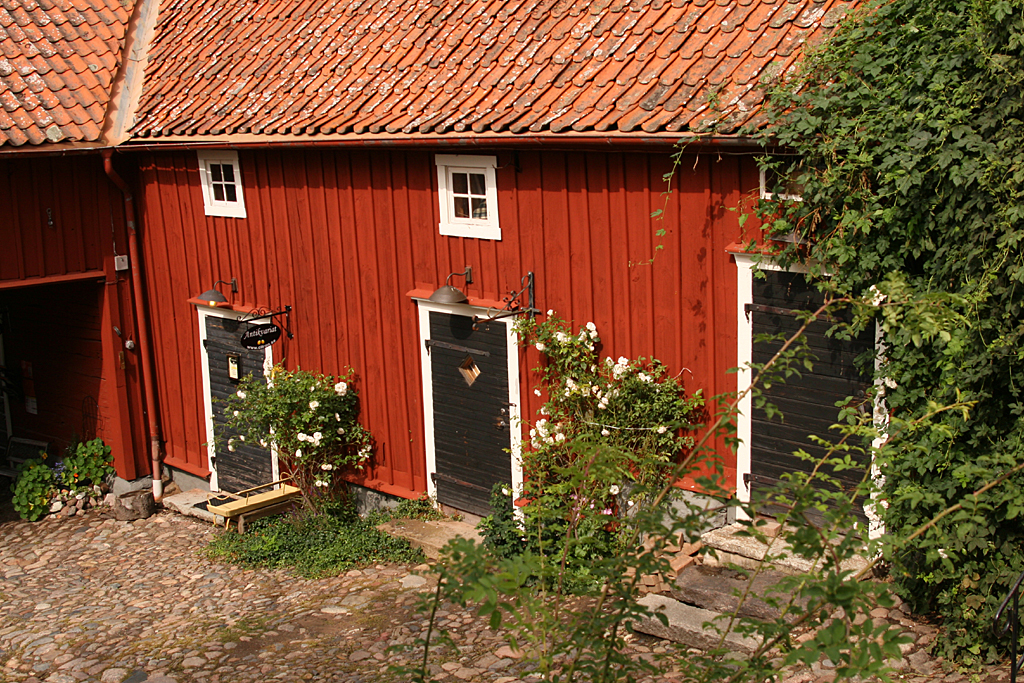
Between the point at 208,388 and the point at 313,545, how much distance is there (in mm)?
2896

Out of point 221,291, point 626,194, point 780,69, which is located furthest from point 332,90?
point 780,69

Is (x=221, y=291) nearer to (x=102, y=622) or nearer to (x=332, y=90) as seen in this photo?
(x=332, y=90)

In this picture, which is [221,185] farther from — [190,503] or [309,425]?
[190,503]

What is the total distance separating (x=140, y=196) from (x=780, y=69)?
7934 millimetres

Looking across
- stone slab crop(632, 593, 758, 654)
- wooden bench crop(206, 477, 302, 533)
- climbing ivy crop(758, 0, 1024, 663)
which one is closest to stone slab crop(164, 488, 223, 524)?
wooden bench crop(206, 477, 302, 533)

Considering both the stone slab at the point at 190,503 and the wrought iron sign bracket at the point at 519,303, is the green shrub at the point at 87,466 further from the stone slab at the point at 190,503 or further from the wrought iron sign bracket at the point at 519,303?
the wrought iron sign bracket at the point at 519,303

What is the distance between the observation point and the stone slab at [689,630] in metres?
6.30

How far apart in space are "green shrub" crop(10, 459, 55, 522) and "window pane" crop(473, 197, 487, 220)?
6.56m

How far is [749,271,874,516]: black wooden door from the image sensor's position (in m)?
6.59

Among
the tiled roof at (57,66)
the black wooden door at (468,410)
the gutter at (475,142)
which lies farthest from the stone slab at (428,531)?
the tiled roof at (57,66)

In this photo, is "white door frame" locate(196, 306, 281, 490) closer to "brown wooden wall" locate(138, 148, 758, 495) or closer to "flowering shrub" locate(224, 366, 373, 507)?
"brown wooden wall" locate(138, 148, 758, 495)

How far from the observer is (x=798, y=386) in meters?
6.86

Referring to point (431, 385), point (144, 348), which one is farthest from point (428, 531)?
point (144, 348)

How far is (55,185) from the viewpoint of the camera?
433 inches
